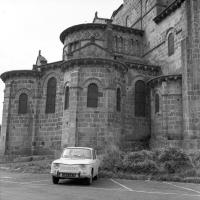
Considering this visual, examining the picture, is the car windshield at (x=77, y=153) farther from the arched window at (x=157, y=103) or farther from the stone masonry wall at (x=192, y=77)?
the arched window at (x=157, y=103)

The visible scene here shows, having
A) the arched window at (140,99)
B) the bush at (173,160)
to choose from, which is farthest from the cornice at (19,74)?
the bush at (173,160)

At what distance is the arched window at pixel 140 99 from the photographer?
1024 inches

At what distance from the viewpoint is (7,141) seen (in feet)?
85.0

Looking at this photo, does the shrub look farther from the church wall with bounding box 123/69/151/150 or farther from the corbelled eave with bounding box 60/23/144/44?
the corbelled eave with bounding box 60/23/144/44

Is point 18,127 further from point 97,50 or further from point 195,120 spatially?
point 195,120

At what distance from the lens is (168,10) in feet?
87.0

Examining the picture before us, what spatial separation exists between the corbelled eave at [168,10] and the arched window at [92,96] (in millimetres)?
9714

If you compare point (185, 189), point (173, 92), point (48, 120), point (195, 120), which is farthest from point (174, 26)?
point (185, 189)

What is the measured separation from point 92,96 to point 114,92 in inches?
64.1

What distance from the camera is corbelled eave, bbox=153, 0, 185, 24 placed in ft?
82.3

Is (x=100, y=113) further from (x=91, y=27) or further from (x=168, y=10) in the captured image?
(x=168, y=10)

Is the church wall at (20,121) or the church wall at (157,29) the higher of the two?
the church wall at (157,29)

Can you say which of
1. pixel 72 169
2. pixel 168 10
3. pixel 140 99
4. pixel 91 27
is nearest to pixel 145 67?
Result: pixel 140 99

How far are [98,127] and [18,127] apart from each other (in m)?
8.08
